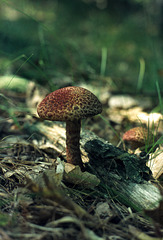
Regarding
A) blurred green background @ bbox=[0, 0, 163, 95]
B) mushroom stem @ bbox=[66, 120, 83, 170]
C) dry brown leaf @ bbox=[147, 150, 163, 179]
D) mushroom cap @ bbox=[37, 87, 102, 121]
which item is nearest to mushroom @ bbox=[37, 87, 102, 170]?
mushroom cap @ bbox=[37, 87, 102, 121]

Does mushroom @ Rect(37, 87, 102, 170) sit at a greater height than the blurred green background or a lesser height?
lesser

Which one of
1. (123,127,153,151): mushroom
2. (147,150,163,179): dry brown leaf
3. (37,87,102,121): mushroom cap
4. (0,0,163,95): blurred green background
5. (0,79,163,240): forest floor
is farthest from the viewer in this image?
(0,0,163,95): blurred green background

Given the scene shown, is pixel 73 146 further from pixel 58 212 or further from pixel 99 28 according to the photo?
pixel 99 28

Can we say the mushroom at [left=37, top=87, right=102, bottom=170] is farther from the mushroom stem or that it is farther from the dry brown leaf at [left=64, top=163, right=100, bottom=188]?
the dry brown leaf at [left=64, top=163, right=100, bottom=188]

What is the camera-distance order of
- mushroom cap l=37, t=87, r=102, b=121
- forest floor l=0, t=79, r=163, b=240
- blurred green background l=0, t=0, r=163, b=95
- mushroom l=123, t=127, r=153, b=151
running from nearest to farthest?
forest floor l=0, t=79, r=163, b=240, mushroom cap l=37, t=87, r=102, b=121, mushroom l=123, t=127, r=153, b=151, blurred green background l=0, t=0, r=163, b=95

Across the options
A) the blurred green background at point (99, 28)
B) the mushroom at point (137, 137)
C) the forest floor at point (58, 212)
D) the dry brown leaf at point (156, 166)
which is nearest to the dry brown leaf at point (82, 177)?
the forest floor at point (58, 212)

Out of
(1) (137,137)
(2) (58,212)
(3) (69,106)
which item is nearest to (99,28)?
(1) (137,137)

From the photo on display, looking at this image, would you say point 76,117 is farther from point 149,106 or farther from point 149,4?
point 149,4

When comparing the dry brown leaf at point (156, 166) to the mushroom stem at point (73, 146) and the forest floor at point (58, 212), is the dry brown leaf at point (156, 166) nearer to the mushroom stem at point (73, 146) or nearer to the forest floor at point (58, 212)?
the forest floor at point (58, 212)

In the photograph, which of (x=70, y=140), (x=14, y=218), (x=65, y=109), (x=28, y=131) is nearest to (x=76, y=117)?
(x=65, y=109)
